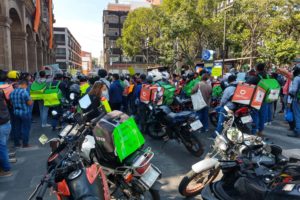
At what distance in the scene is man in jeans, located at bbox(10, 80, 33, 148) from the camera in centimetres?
608

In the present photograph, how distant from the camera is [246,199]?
9.33 ft

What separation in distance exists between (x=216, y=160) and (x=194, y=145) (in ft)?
6.70

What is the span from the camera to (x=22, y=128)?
643cm

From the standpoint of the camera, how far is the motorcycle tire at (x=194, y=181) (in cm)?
371

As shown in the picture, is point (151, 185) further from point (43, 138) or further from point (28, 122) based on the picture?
point (28, 122)

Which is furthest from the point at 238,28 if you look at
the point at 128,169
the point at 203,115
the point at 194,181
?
the point at 128,169

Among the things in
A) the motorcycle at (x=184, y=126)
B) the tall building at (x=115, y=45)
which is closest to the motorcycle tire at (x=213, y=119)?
the motorcycle at (x=184, y=126)

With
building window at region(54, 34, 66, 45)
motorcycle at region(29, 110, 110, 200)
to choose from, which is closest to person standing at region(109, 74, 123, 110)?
motorcycle at region(29, 110, 110, 200)

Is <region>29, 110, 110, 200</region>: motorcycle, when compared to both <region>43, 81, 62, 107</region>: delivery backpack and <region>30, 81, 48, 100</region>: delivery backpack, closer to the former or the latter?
<region>43, 81, 62, 107</region>: delivery backpack

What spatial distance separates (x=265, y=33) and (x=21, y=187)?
71.5 ft

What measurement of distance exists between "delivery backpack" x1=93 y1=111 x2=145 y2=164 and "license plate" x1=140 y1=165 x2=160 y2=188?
1.01ft

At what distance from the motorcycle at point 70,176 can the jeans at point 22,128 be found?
4186mm

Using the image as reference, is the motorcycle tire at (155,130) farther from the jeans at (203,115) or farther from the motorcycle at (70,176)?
the motorcycle at (70,176)

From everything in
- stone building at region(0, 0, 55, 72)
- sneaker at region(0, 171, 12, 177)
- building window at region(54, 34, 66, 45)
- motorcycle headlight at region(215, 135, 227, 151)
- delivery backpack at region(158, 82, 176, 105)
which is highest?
building window at region(54, 34, 66, 45)
